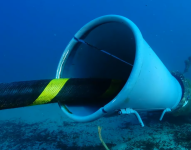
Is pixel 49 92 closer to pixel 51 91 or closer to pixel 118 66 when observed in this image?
pixel 51 91

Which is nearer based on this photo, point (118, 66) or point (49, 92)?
point (49, 92)

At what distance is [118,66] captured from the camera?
6.30 feet

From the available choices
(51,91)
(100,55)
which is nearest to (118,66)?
(100,55)

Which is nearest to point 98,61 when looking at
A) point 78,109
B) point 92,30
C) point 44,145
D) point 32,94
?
point 92,30

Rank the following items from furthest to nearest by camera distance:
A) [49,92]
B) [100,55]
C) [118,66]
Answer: [118,66] < [100,55] < [49,92]

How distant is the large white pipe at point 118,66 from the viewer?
43.7 inches

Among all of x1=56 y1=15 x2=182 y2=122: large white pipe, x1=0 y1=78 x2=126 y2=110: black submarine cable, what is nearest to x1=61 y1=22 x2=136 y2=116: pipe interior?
x1=56 y1=15 x2=182 y2=122: large white pipe

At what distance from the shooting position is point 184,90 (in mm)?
2098

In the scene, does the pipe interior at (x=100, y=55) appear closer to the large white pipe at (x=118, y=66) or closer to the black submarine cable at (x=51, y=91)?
the large white pipe at (x=118, y=66)

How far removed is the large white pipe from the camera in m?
1.11

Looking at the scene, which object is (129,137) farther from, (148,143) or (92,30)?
(92,30)

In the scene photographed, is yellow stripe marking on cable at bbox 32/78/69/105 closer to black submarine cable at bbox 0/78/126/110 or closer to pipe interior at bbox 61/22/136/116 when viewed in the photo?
black submarine cable at bbox 0/78/126/110

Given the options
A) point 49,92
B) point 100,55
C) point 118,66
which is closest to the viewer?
point 49,92

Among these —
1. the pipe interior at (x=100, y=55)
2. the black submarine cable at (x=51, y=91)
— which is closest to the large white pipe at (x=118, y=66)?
the pipe interior at (x=100, y=55)
